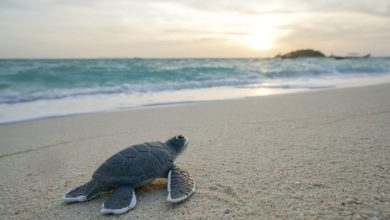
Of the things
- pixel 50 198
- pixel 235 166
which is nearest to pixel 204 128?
pixel 235 166

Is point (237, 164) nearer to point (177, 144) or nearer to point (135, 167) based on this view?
point (177, 144)

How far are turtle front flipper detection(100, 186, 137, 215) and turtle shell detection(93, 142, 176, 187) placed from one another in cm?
5

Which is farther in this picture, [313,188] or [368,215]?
[313,188]

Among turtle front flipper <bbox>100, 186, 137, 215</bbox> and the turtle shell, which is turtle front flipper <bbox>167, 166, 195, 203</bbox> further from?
turtle front flipper <bbox>100, 186, 137, 215</bbox>

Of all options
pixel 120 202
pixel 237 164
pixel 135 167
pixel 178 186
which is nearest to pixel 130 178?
pixel 135 167

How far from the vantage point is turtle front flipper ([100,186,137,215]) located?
2146 mm

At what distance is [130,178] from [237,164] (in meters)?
1.09

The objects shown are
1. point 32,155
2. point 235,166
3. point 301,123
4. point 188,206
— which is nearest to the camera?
point 188,206

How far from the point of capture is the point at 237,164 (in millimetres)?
2996

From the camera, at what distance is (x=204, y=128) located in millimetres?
4895

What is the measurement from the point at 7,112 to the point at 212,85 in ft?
27.1

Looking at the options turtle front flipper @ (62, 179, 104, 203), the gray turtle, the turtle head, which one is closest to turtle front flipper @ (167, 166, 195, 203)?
the gray turtle

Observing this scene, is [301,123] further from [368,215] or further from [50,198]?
[50,198]

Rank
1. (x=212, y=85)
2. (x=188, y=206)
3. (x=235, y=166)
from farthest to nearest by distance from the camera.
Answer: (x=212, y=85), (x=235, y=166), (x=188, y=206)
